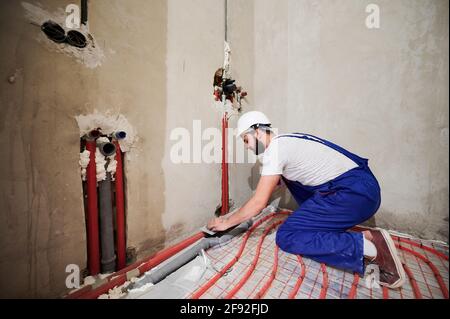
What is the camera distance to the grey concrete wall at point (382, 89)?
1.48m

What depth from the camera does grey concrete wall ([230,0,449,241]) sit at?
148cm

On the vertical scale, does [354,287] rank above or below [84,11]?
below

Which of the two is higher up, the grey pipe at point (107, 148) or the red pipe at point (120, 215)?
the grey pipe at point (107, 148)

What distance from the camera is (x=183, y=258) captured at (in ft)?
4.03

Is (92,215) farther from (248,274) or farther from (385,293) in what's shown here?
(385,293)

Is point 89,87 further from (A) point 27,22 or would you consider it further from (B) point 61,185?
(B) point 61,185

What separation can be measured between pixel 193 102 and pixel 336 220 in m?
1.45

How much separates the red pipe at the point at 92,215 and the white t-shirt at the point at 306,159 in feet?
3.32

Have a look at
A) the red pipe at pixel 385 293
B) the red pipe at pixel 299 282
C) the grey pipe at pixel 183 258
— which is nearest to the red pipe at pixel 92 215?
the grey pipe at pixel 183 258

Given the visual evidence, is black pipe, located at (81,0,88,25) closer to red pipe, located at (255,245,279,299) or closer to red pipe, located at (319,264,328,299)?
red pipe, located at (255,245,279,299)

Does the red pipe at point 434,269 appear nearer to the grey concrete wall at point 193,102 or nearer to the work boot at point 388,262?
the work boot at point 388,262

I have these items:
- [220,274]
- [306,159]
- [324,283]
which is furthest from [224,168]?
[324,283]

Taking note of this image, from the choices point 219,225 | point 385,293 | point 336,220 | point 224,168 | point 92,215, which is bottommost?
point 385,293
